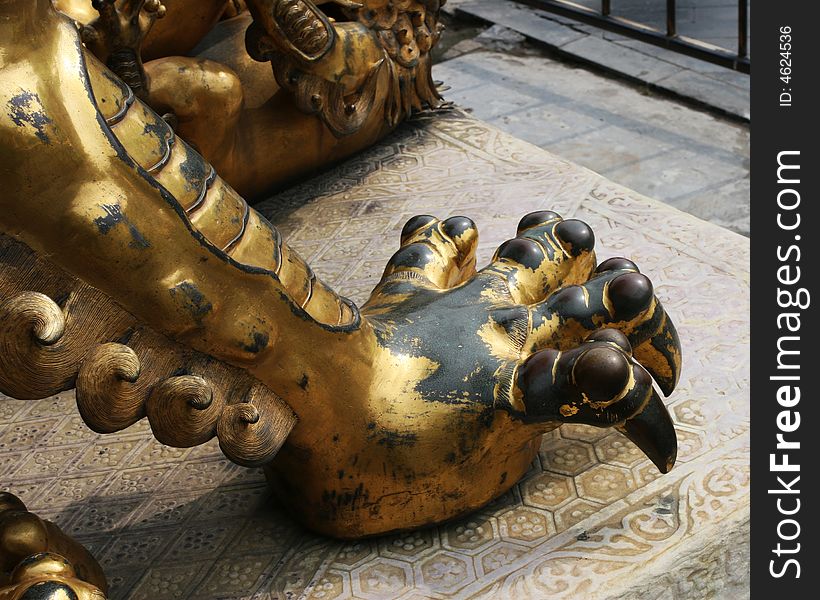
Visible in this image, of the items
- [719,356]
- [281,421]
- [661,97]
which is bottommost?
[661,97]

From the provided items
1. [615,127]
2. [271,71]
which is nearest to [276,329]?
[271,71]

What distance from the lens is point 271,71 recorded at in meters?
1.83

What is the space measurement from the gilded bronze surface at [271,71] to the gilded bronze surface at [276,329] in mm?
478

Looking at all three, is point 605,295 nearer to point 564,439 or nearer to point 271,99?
point 564,439

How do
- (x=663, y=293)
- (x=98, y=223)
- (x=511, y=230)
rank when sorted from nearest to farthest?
1. (x=98, y=223)
2. (x=663, y=293)
3. (x=511, y=230)

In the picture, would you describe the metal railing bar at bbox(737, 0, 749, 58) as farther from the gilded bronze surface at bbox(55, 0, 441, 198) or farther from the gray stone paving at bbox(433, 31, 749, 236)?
the gilded bronze surface at bbox(55, 0, 441, 198)

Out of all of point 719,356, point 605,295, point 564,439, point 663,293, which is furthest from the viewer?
point 663,293

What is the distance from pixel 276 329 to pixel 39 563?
0.26m

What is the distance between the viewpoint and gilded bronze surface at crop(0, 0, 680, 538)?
849 millimetres

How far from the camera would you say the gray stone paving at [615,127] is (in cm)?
236

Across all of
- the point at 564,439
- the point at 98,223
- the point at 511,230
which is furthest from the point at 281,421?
the point at 511,230

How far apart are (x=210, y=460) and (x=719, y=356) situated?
1.97 feet

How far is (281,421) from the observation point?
1007 mm

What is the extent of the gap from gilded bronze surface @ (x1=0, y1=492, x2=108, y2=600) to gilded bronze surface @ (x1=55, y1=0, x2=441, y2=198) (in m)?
0.66
